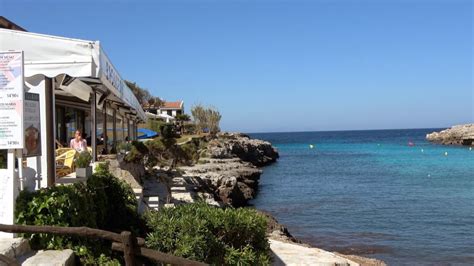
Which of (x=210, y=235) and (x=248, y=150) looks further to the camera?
(x=248, y=150)

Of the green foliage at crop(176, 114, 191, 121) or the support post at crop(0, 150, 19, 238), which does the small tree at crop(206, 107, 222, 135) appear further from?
the support post at crop(0, 150, 19, 238)

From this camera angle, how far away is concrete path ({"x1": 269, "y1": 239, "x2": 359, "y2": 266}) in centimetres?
920

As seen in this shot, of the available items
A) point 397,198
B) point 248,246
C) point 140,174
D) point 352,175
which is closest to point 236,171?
point 397,198

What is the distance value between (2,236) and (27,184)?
0.72m

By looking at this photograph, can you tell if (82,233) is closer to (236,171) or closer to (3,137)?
(3,137)

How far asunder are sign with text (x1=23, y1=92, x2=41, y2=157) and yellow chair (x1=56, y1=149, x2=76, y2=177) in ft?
11.7

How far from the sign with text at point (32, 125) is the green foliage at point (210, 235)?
1.75 meters

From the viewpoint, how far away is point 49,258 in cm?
512

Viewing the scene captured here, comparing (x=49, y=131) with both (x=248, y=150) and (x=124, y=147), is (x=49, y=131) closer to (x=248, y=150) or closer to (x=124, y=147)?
(x=124, y=147)

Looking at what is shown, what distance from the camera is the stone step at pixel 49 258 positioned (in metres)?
4.99

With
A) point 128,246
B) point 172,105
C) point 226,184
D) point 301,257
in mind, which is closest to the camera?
point 128,246

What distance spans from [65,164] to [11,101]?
15.3ft

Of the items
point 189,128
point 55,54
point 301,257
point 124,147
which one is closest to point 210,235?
point 55,54

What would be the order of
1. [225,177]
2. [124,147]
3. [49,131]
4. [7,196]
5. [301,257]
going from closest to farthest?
[7,196] → [49,131] → [301,257] → [124,147] → [225,177]
